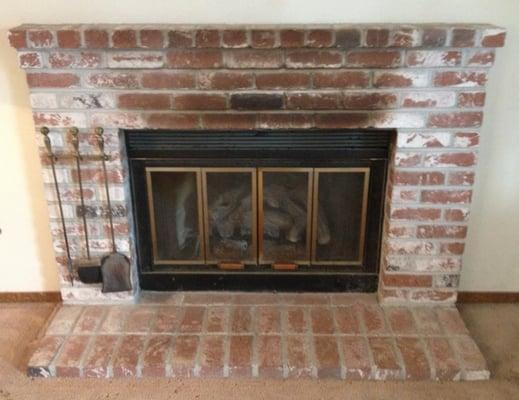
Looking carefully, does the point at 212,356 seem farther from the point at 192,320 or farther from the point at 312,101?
the point at 312,101

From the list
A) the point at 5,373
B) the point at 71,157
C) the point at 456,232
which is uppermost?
the point at 71,157

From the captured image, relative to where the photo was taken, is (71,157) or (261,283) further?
(261,283)

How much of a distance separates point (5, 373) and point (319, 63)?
1.46 metres

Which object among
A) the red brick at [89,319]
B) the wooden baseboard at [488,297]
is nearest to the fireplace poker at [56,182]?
the red brick at [89,319]

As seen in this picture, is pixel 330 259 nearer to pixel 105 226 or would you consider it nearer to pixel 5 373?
pixel 105 226

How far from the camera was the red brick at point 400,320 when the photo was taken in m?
1.95

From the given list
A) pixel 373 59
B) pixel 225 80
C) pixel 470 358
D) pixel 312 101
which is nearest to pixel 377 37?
pixel 373 59

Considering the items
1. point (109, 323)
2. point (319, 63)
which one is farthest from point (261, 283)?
point (319, 63)

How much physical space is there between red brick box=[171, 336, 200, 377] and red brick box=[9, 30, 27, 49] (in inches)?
42.6

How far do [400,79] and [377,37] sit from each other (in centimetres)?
16

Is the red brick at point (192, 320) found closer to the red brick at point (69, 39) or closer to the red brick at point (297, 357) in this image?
the red brick at point (297, 357)

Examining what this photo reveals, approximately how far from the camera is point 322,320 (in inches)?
78.5

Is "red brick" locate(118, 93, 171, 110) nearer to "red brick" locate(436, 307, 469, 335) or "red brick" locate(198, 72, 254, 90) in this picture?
"red brick" locate(198, 72, 254, 90)

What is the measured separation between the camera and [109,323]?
200 centimetres
